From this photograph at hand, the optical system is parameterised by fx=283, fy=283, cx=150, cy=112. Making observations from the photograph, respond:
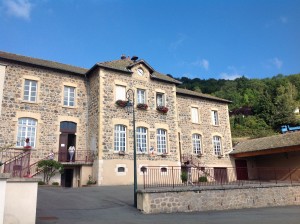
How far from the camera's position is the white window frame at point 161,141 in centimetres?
2064

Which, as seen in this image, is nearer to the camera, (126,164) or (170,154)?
(126,164)

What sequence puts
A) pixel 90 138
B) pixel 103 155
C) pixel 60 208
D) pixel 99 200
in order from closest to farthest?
pixel 60 208 → pixel 99 200 → pixel 103 155 → pixel 90 138

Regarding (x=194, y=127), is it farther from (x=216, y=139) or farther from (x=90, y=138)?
(x=90, y=138)

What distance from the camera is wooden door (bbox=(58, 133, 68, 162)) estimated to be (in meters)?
18.2

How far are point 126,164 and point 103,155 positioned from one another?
5.62 ft

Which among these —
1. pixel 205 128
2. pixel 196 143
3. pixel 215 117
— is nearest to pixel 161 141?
pixel 196 143

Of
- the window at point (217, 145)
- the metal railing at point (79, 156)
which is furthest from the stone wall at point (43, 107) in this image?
the window at point (217, 145)

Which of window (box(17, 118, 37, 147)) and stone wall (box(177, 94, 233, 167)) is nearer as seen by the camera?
window (box(17, 118, 37, 147))

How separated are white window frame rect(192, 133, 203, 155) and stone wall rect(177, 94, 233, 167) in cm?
26

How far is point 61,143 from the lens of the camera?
18547 mm

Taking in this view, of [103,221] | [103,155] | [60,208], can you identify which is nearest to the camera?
[103,221]

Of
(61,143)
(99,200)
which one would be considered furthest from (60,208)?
(61,143)

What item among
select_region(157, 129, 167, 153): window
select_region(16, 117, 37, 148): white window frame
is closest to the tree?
select_region(16, 117, 37, 148): white window frame

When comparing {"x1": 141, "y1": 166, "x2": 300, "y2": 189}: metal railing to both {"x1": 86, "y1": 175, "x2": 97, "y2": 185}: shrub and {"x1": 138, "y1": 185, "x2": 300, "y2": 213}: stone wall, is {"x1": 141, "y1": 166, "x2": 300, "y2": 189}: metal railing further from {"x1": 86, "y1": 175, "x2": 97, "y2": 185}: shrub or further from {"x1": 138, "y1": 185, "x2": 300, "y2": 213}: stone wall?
{"x1": 86, "y1": 175, "x2": 97, "y2": 185}: shrub
